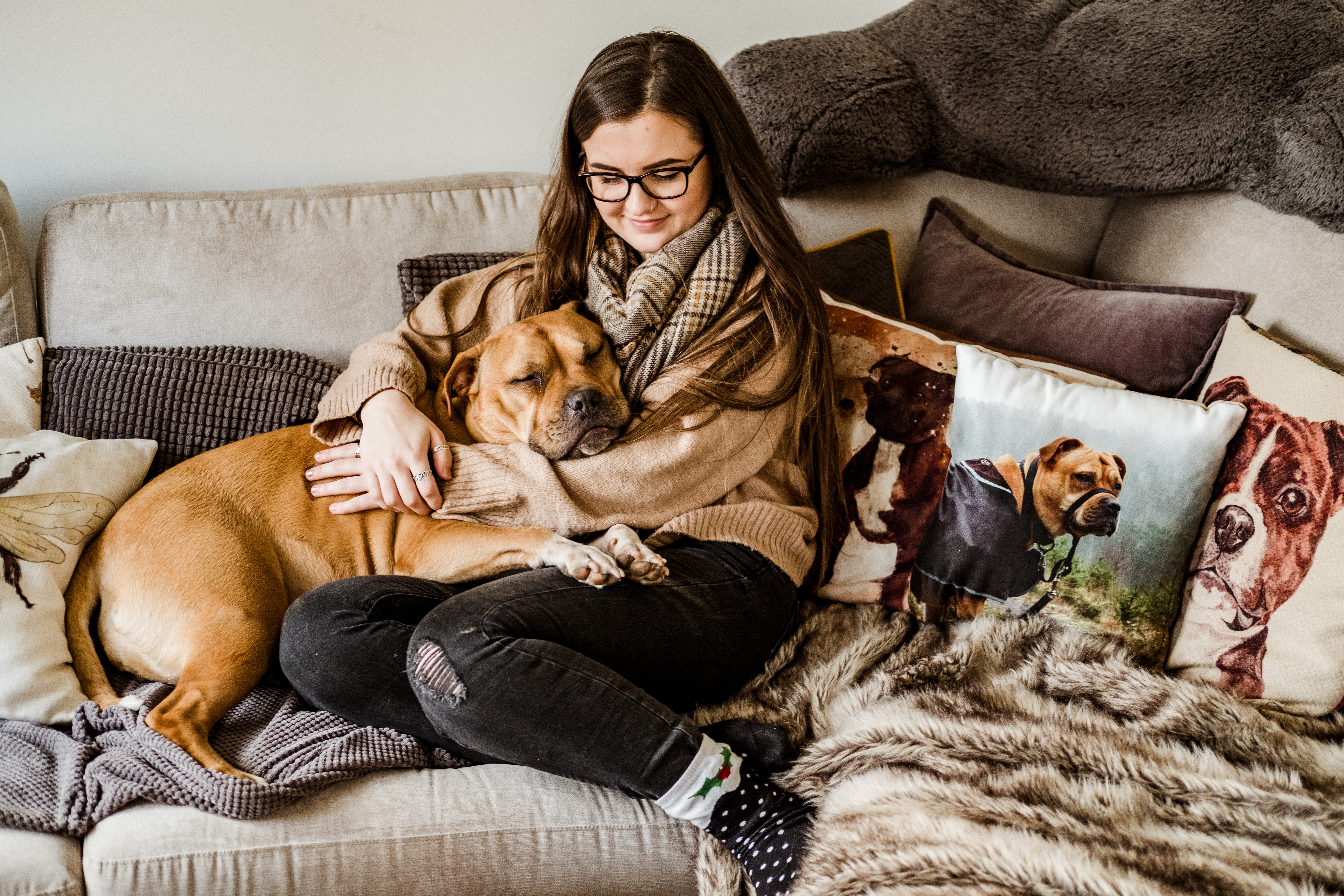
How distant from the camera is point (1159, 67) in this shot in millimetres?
2084

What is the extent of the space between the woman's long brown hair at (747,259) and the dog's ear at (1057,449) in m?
0.39

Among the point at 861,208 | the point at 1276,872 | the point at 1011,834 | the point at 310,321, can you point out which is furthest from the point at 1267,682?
the point at 310,321

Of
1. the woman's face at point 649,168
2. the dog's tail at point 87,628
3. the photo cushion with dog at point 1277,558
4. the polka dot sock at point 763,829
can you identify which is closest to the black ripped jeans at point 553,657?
the polka dot sock at point 763,829

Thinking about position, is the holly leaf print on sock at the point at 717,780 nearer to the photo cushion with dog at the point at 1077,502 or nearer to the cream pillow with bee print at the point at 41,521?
the photo cushion with dog at the point at 1077,502

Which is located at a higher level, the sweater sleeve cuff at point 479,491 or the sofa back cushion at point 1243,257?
the sofa back cushion at point 1243,257

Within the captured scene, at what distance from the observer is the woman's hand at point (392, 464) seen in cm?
173

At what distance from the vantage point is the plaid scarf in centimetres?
176

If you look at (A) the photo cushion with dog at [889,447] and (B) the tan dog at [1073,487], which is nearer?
(B) the tan dog at [1073,487]

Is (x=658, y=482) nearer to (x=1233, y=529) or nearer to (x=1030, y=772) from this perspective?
(x=1030, y=772)

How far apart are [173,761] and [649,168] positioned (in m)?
1.26

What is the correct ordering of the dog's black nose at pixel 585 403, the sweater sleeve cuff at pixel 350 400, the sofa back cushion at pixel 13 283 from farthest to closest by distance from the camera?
the sofa back cushion at pixel 13 283 < the sweater sleeve cuff at pixel 350 400 < the dog's black nose at pixel 585 403

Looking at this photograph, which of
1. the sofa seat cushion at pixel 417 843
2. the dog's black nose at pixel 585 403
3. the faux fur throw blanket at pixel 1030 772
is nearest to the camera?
the faux fur throw blanket at pixel 1030 772

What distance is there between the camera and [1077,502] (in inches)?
63.3

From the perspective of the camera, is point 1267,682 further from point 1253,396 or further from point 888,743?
point 888,743
